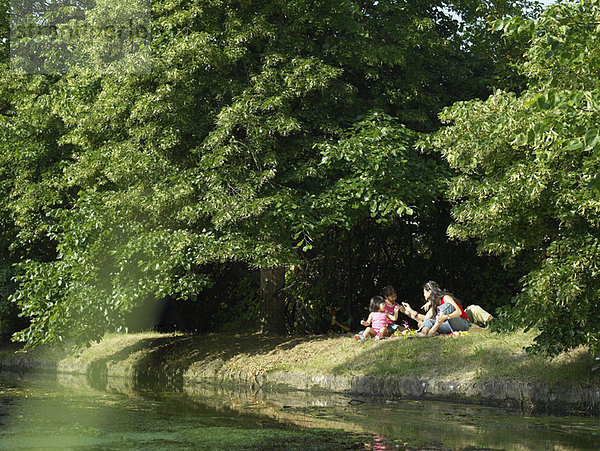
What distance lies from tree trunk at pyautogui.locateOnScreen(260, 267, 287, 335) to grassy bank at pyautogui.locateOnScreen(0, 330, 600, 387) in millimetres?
549

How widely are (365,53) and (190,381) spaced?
23.6 feet

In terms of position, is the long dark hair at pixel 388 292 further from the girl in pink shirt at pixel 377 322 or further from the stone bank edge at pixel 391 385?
the stone bank edge at pixel 391 385

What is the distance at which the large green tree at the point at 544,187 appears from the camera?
318 inches

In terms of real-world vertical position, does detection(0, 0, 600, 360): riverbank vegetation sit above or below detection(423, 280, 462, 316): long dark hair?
above

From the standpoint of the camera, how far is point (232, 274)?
19594mm

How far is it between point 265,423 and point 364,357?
15.2 ft

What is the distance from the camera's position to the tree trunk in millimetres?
16438

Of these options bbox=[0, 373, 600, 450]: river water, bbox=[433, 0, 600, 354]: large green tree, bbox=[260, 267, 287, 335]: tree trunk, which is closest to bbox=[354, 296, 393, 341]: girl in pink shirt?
bbox=[0, 373, 600, 450]: river water

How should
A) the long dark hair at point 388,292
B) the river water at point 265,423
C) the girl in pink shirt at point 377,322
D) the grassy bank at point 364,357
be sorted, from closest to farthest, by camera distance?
the river water at point 265,423
the grassy bank at point 364,357
the girl in pink shirt at point 377,322
the long dark hair at point 388,292

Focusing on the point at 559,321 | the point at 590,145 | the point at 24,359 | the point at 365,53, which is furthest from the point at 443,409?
the point at 24,359

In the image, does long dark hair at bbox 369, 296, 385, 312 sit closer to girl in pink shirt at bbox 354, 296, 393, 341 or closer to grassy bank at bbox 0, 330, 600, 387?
girl in pink shirt at bbox 354, 296, 393, 341

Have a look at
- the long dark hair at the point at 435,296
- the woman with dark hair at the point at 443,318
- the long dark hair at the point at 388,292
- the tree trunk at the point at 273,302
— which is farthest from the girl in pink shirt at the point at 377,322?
the tree trunk at the point at 273,302

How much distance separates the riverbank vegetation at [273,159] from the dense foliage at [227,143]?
47 millimetres

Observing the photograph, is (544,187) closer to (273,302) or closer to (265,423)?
(265,423)
